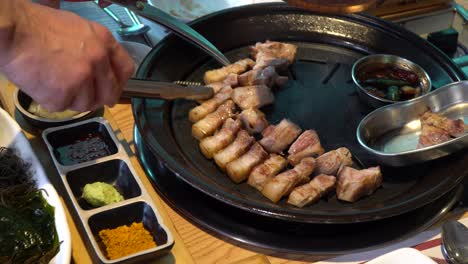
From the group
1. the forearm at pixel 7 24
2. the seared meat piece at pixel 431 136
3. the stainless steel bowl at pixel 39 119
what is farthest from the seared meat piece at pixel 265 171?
the forearm at pixel 7 24

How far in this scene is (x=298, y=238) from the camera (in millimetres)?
1816

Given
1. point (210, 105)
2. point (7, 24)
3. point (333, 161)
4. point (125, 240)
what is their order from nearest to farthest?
point (7, 24)
point (125, 240)
point (333, 161)
point (210, 105)

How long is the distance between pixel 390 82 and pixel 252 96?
66 centimetres

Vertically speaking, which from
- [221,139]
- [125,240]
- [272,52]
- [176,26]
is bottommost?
[125,240]

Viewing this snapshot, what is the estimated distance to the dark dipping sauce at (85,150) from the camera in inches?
81.1

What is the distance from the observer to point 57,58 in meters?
1.46

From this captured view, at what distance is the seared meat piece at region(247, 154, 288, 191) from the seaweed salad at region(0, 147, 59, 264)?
2.33 ft

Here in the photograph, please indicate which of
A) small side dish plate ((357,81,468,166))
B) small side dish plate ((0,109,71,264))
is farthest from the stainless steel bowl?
small side dish plate ((357,81,468,166))

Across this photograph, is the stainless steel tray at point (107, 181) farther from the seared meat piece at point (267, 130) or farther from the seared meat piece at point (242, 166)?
the seared meat piece at point (267, 130)

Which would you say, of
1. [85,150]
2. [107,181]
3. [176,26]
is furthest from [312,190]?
[176,26]

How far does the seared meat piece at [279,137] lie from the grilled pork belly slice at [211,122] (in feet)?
0.68

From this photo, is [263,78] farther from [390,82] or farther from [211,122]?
[390,82]

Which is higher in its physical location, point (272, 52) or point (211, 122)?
point (272, 52)

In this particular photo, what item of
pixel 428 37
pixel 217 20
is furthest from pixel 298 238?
pixel 428 37
